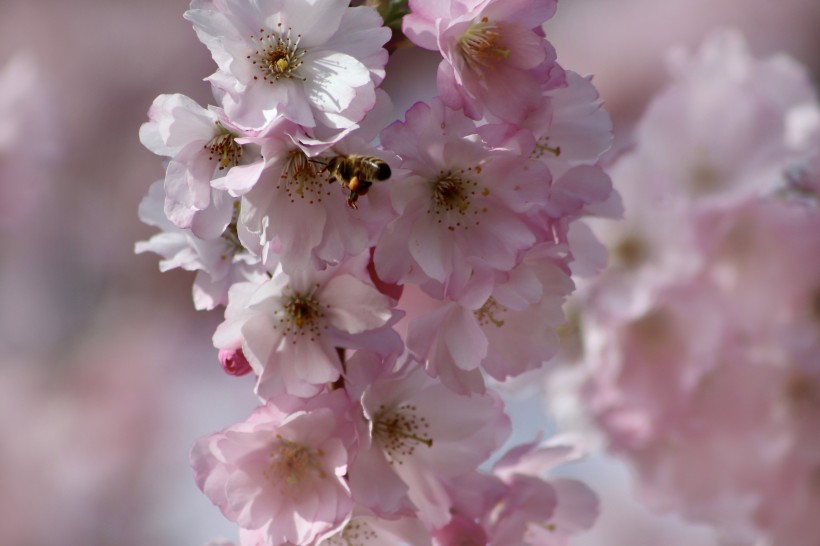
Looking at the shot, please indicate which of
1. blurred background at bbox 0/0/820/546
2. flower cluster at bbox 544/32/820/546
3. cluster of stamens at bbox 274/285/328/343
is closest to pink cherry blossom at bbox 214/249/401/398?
cluster of stamens at bbox 274/285/328/343

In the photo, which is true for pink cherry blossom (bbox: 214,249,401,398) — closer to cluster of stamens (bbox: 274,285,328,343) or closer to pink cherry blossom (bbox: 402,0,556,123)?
cluster of stamens (bbox: 274,285,328,343)

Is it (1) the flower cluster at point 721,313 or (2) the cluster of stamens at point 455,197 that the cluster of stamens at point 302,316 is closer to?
(2) the cluster of stamens at point 455,197

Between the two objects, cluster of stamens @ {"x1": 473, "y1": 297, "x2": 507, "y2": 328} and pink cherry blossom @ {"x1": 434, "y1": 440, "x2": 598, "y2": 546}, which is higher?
cluster of stamens @ {"x1": 473, "y1": 297, "x2": 507, "y2": 328}

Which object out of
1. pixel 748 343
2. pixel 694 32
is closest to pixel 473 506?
pixel 748 343

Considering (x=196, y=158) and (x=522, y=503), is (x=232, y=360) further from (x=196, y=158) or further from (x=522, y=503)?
(x=522, y=503)

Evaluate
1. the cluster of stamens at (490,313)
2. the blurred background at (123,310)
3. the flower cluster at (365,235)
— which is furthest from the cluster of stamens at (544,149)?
the blurred background at (123,310)

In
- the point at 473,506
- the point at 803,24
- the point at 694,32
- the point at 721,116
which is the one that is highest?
the point at 694,32

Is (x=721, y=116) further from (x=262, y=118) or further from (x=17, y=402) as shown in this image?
(x=17, y=402)
